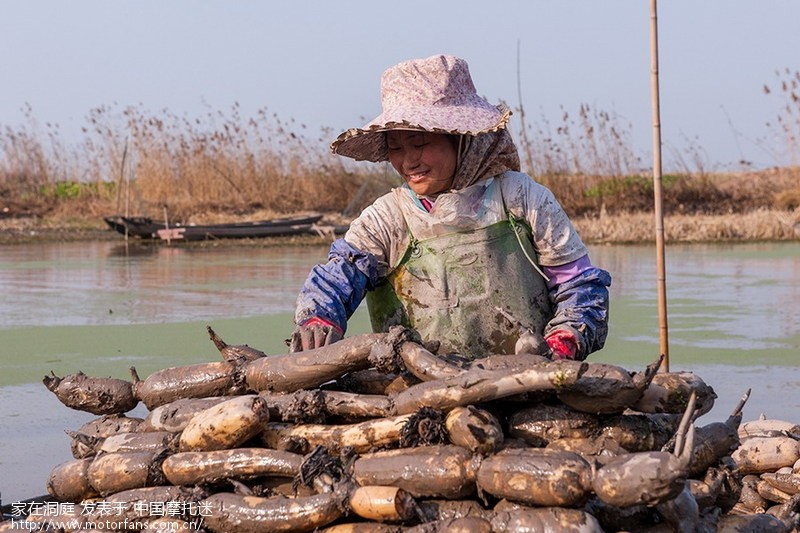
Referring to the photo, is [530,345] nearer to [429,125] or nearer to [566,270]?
[566,270]

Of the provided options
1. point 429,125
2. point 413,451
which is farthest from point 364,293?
point 413,451

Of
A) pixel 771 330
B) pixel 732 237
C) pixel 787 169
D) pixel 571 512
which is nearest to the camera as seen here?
pixel 571 512

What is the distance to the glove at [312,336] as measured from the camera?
323 cm

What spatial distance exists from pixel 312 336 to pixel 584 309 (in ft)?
2.62

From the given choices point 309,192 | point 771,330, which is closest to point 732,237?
point 309,192

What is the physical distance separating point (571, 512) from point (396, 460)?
16.0 inches

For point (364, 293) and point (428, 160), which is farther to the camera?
point (364, 293)

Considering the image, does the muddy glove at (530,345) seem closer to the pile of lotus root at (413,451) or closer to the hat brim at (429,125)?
the pile of lotus root at (413,451)

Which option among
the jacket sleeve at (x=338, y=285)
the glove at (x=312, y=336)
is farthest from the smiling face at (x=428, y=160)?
the glove at (x=312, y=336)

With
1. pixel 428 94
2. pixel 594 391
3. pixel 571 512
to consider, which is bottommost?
pixel 571 512

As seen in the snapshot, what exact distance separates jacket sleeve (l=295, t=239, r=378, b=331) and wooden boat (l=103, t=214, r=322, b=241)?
593 inches

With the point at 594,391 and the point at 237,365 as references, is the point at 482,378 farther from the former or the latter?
the point at 237,365

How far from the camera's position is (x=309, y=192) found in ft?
72.0

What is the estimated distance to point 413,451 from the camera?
8.70 feet
